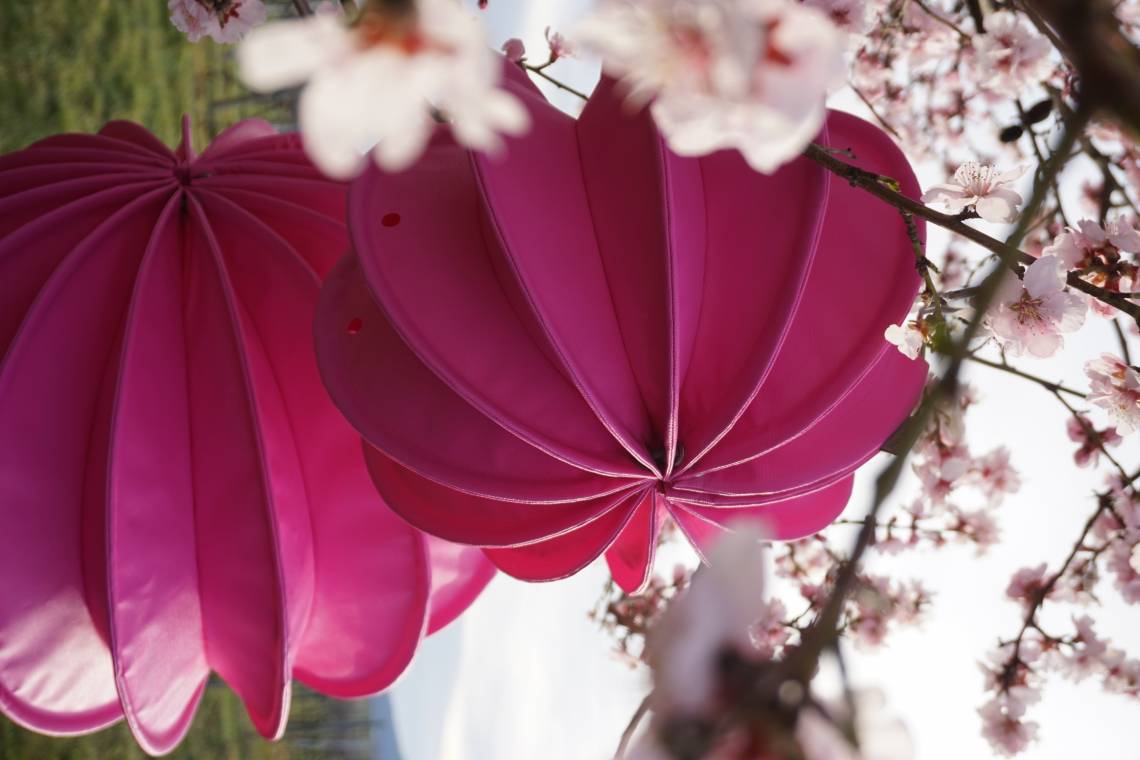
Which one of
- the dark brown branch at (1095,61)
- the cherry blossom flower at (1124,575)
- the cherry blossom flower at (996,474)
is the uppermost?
the cherry blossom flower at (996,474)

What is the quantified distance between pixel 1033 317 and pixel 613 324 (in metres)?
0.53

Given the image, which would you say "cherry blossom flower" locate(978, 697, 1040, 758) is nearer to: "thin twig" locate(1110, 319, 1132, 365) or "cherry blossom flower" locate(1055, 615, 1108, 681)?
"cherry blossom flower" locate(1055, 615, 1108, 681)

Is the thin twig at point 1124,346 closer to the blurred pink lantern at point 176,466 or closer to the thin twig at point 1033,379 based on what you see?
the thin twig at point 1033,379

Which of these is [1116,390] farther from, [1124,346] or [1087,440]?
[1087,440]

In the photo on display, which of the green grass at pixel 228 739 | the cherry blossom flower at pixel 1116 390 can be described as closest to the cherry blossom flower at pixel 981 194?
the cherry blossom flower at pixel 1116 390

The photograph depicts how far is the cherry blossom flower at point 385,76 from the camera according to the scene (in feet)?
1.04

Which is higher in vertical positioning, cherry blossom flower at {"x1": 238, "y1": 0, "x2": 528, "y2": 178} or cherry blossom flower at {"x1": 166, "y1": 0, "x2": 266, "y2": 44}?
cherry blossom flower at {"x1": 166, "y1": 0, "x2": 266, "y2": 44}

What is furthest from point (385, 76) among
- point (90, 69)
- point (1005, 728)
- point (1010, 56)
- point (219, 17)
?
point (90, 69)

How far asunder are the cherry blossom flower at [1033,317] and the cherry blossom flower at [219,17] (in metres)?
1.29

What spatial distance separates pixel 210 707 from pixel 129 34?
12.3ft

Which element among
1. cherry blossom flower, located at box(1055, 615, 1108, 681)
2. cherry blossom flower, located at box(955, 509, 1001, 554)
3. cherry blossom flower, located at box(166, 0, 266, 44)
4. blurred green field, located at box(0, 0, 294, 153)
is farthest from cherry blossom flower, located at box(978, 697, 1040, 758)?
blurred green field, located at box(0, 0, 294, 153)

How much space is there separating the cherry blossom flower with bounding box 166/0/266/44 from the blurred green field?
5.33ft

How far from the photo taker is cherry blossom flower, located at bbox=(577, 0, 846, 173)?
352 mm

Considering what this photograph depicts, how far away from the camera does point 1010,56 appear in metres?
1.62
